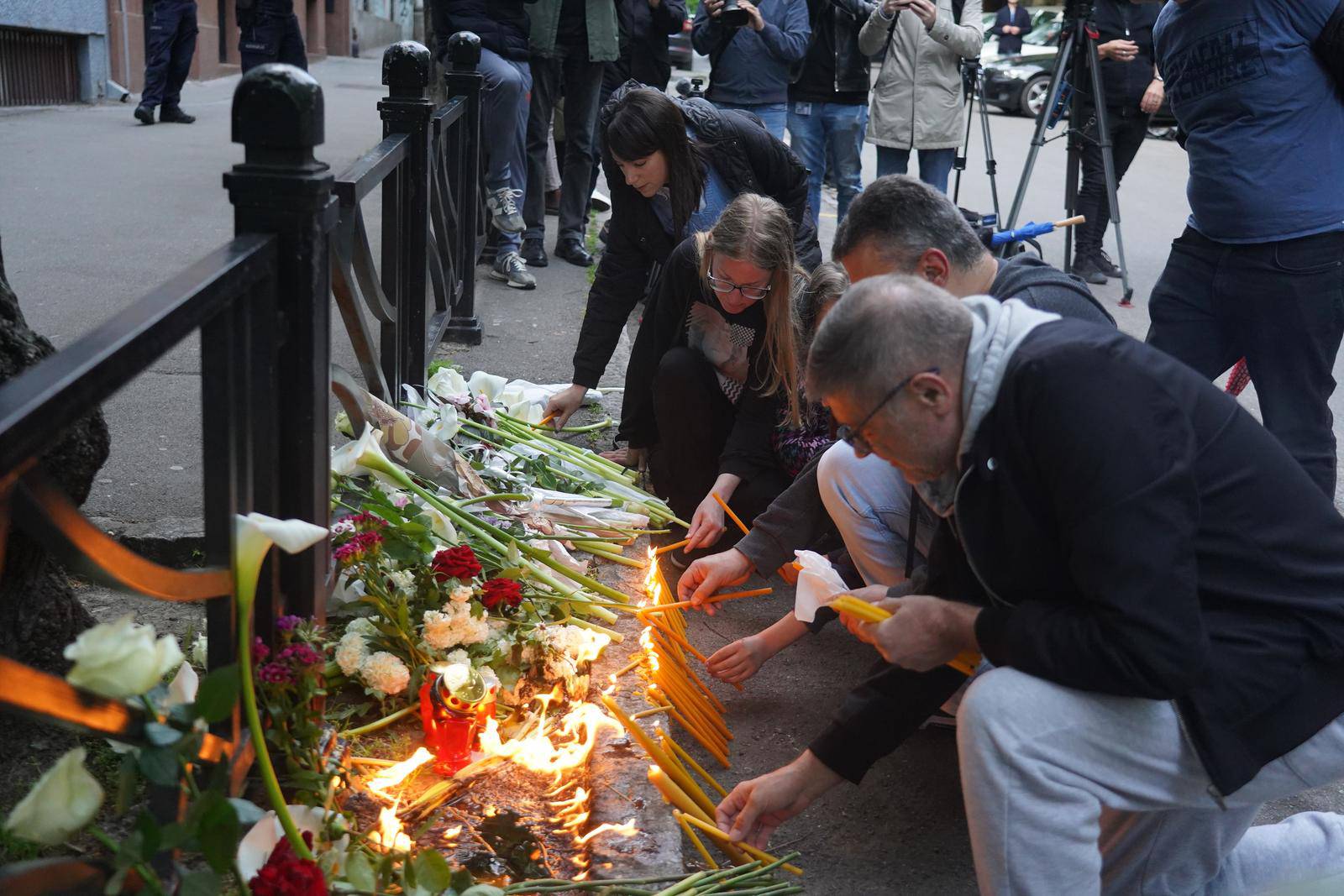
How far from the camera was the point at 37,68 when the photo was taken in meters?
11.8

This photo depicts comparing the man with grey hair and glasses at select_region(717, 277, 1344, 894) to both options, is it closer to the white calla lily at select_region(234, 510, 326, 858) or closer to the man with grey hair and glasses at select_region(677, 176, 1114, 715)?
the man with grey hair and glasses at select_region(677, 176, 1114, 715)

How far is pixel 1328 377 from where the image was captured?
3627mm

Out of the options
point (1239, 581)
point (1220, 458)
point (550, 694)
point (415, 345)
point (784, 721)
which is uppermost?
point (1220, 458)

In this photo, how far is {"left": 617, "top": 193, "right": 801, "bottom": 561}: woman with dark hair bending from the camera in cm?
343

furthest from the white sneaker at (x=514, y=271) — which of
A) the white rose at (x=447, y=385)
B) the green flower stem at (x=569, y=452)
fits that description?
the green flower stem at (x=569, y=452)

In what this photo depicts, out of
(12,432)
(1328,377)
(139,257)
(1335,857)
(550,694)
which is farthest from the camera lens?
(139,257)

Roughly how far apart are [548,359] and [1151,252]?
6363 mm

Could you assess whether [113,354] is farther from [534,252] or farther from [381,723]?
[534,252]

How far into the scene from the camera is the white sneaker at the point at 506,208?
6332mm

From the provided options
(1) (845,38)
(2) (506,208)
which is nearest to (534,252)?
(2) (506,208)

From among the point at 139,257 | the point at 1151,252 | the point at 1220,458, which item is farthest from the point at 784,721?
the point at 1151,252

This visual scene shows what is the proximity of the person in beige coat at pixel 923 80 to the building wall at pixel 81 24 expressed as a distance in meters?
7.81

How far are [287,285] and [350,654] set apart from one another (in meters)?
0.78

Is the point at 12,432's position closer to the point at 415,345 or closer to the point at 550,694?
the point at 550,694
